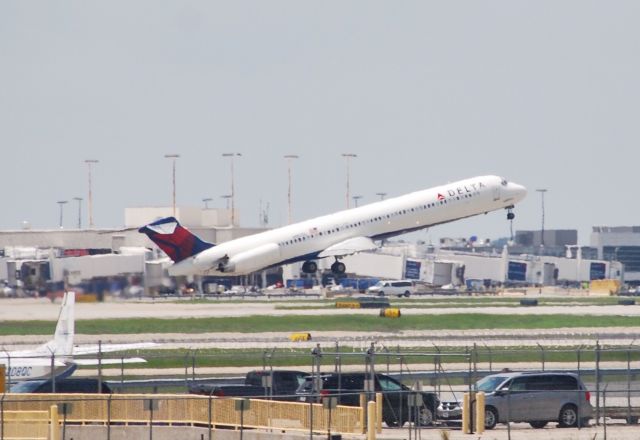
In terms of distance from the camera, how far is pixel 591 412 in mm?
50156

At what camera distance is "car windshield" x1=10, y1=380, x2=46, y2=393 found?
174ft

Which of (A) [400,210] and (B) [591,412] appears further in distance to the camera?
(A) [400,210]

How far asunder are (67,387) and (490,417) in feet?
47.5

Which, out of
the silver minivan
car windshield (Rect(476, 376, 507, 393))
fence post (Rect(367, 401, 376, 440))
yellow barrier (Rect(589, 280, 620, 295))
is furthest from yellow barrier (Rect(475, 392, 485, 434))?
yellow barrier (Rect(589, 280, 620, 295))

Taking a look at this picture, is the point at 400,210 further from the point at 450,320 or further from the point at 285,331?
the point at 285,331

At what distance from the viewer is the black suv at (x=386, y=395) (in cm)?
4962

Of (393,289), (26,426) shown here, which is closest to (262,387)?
(26,426)

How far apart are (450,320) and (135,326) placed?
66.1ft

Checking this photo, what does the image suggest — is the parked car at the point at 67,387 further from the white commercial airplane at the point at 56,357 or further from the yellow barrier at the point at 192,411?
the yellow barrier at the point at 192,411

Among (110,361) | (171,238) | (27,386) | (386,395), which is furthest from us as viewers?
(171,238)

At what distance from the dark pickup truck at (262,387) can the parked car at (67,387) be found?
3313 millimetres

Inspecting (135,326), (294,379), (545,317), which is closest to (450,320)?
(545,317)

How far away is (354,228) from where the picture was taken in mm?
122938

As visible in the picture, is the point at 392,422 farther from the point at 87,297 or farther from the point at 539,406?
the point at 87,297
